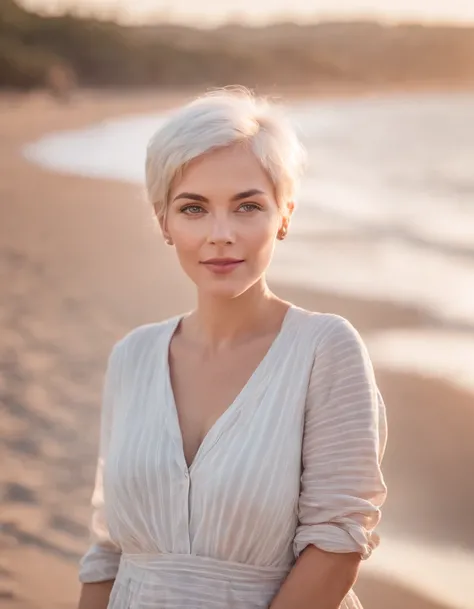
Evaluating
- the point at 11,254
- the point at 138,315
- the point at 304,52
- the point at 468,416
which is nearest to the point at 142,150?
the point at 11,254

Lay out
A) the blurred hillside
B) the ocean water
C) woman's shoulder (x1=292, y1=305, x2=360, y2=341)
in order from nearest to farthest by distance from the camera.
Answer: woman's shoulder (x1=292, y1=305, x2=360, y2=341), the ocean water, the blurred hillside

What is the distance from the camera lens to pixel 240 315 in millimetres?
2492

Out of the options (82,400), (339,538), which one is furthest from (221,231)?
(82,400)

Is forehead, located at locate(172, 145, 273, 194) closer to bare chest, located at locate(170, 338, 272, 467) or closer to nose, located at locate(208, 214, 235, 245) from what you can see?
nose, located at locate(208, 214, 235, 245)

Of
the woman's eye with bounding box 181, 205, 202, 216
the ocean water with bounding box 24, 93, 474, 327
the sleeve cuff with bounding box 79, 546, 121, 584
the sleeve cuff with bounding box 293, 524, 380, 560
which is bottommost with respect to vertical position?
the sleeve cuff with bounding box 79, 546, 121, 584

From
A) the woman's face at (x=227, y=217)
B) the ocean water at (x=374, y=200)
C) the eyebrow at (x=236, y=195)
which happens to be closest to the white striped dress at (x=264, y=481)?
the woman's face at (x=227, y=217)

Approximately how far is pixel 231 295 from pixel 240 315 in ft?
0.34

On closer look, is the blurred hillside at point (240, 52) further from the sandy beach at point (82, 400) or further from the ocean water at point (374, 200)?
the sandy beach at point (82, 400)

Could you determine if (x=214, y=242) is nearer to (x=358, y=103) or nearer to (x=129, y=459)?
(x=129, y=459)

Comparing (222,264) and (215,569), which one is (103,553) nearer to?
(215,569)

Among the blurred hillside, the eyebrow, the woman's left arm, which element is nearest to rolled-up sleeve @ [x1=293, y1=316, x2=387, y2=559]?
the woman's left arm

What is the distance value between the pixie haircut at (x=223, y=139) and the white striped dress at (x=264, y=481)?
334mm

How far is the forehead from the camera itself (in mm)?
2328

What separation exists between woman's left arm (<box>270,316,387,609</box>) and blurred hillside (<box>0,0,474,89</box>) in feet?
161
